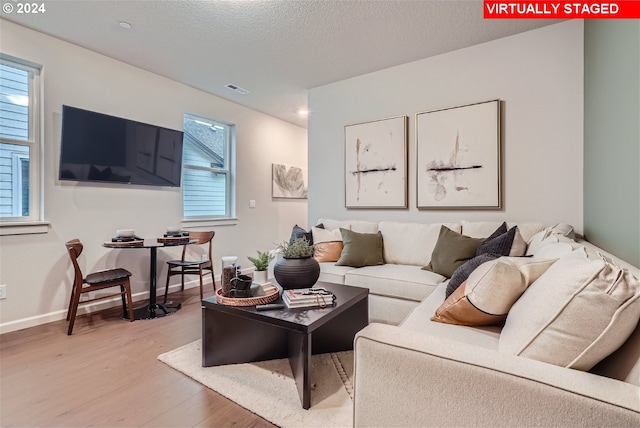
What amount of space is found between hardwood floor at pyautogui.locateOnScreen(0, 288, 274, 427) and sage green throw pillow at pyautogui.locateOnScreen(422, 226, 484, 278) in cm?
172

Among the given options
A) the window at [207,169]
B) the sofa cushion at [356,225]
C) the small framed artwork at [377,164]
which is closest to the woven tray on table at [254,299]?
the sofa cushion at [356,225]

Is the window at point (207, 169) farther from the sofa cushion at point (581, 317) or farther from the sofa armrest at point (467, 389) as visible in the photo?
the sofa cushion at point (581, 317)

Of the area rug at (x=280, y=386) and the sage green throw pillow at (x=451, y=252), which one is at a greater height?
the sage green throw pillow at (x=451, y=252)

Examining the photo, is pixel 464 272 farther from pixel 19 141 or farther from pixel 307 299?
pixel 19 141

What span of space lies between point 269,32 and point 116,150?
196 centimetres

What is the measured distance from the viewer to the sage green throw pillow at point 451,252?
2.46m

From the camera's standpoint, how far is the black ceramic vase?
1987 millimetres

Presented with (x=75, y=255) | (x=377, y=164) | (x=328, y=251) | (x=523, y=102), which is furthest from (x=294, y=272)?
(x=523, y=102)

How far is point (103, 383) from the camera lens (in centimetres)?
182

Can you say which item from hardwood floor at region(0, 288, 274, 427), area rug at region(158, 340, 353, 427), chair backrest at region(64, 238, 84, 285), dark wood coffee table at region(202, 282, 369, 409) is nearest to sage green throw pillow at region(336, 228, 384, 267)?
dark wood coffee table at region(202, 282, 369, 409)

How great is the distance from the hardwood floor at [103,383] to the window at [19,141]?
1.08m

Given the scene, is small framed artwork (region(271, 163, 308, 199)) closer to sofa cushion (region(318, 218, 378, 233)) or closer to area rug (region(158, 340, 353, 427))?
sofa cushion (region(318, 218, 378, 233))

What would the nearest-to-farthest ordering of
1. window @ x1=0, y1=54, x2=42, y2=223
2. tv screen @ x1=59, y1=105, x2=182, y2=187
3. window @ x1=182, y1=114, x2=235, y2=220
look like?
window @ x1=0, y1=54, x2=42, y2=223 → tv screen @ x1=59, y1=105, x2=182, y2=187 → window @ x1=182, y1=114, x2=235, y2=220

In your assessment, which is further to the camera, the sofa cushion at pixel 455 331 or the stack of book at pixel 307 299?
the stack of book at pixel 307 299
